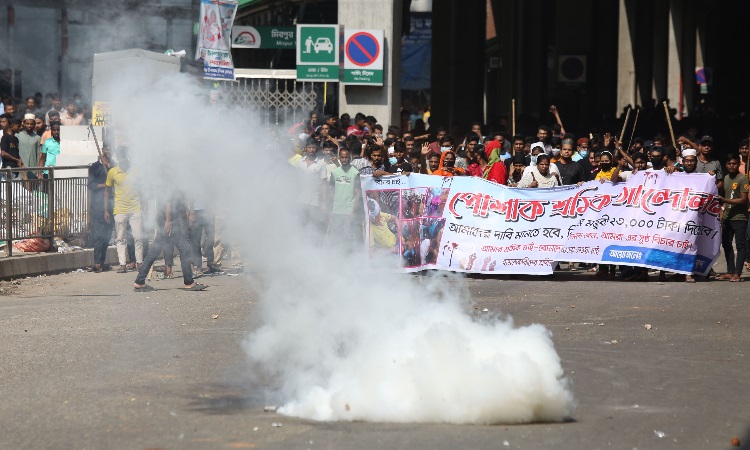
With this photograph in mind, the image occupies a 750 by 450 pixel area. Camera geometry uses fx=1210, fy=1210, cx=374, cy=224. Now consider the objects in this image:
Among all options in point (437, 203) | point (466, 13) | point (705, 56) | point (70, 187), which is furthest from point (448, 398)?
point (705, 56)

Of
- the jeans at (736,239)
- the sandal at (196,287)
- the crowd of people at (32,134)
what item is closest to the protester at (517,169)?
the jeans at (736,239)

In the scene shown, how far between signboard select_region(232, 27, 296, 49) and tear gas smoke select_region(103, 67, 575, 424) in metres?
11.6

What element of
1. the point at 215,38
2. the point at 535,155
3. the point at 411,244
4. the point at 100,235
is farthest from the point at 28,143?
the point at 535,155

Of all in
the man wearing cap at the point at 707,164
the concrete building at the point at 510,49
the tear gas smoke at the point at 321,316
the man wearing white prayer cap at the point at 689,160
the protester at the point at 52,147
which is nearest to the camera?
the tear gas smoke at the point at 321,316

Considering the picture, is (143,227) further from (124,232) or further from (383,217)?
(383,217)

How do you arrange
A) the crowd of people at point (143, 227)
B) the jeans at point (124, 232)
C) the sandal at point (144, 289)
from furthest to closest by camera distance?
the jeans at point (124, 232) → the sandal at point (144, 289) → the crowd of people at point (143, 227)

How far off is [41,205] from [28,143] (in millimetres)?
1999

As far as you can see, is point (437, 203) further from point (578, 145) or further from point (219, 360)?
point (219, 360)

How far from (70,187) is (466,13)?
2549 centimetres

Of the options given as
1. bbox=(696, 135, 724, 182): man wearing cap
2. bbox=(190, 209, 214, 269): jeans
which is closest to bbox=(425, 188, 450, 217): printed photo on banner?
bbox=(190, 209, 214, 269): jeans

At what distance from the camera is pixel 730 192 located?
15172 mm

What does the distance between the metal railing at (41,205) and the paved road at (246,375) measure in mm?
2044

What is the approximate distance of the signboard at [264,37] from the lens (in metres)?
23.8

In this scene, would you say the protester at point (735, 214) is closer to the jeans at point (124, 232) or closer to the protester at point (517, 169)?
the protester at point (517, 169)
